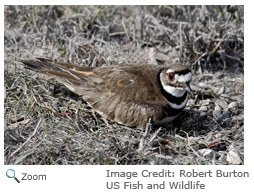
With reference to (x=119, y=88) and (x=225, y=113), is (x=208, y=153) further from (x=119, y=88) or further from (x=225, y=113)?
(x=119, y=88)

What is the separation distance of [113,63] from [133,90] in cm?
119

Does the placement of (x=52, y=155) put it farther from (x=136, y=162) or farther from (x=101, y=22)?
(x=101, y=22)

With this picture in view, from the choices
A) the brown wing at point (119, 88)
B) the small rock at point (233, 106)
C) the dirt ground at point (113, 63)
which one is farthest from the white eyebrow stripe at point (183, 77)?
the small rock at point (233, 106)

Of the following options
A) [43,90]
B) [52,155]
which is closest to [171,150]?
[52,155]

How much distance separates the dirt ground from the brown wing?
21 centimetres

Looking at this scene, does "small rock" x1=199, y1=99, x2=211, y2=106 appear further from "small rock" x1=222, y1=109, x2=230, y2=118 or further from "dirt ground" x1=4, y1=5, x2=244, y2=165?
"small rock" x1=222, y1=109, x2=230, y2=118

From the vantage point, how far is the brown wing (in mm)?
4387

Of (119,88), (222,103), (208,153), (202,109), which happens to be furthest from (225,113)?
(119,88)

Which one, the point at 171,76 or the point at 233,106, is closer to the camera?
the point at 171,76

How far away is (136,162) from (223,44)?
2887 mm

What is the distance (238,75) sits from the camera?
18.8 ft

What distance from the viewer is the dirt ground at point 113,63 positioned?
157 inches

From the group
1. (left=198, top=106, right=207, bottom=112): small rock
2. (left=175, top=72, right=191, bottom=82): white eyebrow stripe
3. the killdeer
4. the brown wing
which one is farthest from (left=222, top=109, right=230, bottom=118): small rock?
the brown wing

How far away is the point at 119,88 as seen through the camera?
4457mm
